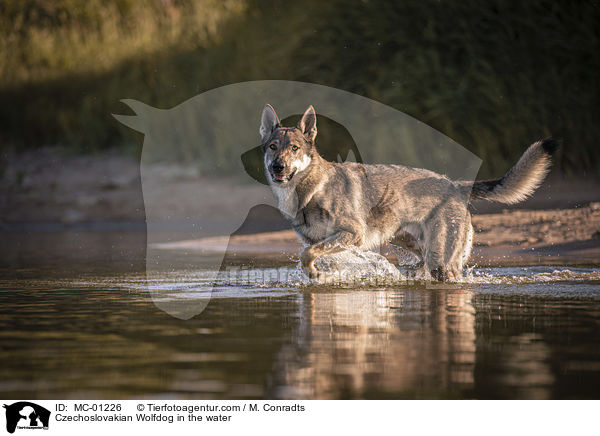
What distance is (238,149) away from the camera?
16047mm

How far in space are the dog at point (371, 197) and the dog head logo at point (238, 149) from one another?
4941mm

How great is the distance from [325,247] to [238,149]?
8.71 metres

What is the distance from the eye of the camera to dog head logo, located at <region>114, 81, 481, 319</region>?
48.1ft

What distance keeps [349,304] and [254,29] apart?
499 inches

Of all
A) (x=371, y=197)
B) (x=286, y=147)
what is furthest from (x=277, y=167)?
(x=371, y=197)

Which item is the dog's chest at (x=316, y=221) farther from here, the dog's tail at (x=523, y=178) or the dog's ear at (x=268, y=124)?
the dog's tail at (x=523, y=178)

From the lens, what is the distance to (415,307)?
5.94 m

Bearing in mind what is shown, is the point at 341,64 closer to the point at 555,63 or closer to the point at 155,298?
the point at 555,63

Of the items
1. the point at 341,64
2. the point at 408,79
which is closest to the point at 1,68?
the point at 341,64
